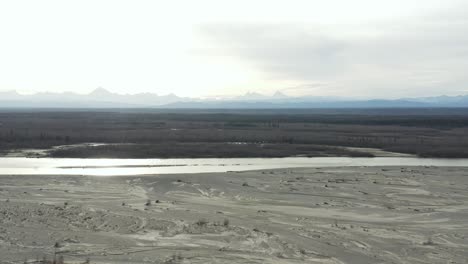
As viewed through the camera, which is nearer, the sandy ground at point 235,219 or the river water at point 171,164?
the sandy ground at point 235,219

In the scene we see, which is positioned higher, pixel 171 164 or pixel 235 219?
pixel 235 219

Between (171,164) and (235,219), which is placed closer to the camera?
(235,219)

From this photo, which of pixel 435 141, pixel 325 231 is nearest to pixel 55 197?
pixel 325 231

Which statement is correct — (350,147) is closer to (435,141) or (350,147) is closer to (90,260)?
(435,141)

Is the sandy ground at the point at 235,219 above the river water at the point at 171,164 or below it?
above

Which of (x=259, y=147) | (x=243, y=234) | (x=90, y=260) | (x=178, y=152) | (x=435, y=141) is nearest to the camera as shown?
(x=90, y=260)

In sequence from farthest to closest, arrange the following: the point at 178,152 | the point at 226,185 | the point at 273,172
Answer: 1. the point at 178,152
2. the point at 273,172
3. the point at 226,185
